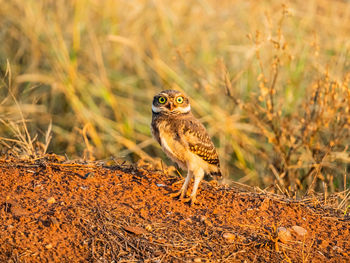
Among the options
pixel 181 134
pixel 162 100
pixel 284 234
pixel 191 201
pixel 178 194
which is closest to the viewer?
pixel 284 234

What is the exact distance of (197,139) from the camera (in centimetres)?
396

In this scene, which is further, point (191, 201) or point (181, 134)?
point (181, 134)

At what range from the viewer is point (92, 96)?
7.13 metres

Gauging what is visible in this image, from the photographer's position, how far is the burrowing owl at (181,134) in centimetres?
393

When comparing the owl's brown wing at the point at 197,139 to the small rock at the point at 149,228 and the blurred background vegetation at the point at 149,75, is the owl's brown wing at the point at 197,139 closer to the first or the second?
the small rock at the point at 149,228

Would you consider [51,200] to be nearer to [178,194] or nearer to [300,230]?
[178,194]

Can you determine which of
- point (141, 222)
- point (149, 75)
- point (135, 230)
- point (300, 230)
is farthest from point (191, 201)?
point (149, 75)

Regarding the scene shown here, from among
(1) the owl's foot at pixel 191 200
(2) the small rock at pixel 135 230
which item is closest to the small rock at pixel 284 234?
(1) the owl's foot at pixel 191 200

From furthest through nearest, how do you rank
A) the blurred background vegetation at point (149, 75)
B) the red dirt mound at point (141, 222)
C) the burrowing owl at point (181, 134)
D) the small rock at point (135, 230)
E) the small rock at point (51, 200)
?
the blurred background vegetation at point (149, 75) → the burrowing owl at point (181, 134) → the small rock at point (51, 200) → the small rock at point (135, 230) → the red dirt mound at point (141, 222)

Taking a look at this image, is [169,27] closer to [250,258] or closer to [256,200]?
[256,200]

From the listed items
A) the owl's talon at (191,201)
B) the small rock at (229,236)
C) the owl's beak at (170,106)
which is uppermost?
the owl's beak at (170,106)

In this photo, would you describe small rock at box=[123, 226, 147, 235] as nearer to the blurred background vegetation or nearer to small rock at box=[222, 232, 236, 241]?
small rock at box=[222, 232, 236, 241]

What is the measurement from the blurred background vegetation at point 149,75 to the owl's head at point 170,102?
1.92 meters

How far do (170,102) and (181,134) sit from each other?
29cm
